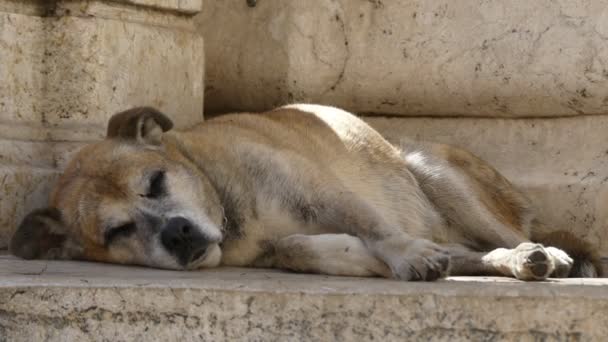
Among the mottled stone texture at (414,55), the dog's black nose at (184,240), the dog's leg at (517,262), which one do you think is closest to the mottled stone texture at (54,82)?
the mottled stone texture at (414,55)

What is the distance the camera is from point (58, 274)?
154 inches

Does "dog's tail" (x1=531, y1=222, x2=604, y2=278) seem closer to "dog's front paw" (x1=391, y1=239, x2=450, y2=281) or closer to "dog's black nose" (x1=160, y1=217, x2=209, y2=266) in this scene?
"dog's front paw" (x1=391, y1=239, x2=450, y2=281)

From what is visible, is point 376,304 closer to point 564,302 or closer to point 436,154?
point 564,302

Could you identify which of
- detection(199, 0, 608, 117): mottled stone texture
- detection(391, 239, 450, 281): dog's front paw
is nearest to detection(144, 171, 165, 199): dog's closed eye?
detection(391, 239, 450, 281): dog's front paw

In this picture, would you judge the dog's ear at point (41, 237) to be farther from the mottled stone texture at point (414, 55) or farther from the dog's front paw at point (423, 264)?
the mottled stone texture at point (414, 55)

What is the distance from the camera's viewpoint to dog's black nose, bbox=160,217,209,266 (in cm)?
422

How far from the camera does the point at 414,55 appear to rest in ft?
18.7

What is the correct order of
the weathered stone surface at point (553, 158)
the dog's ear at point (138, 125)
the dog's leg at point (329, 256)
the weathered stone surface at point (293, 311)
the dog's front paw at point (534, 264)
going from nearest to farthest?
1. the weathered stone surface at point (293, 311)
2. the dog's front paw at point (534, 264)
3. the dog's leg at point (329, 256)
4. the dog's ear at point (138, 125)
5. the weathered stone surface at point (553, 158)

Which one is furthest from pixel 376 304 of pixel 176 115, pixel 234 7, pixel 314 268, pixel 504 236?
pixel 234 7

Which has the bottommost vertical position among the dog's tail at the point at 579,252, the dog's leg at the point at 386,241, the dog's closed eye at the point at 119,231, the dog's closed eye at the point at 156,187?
the dog's tail at the point at 579,252

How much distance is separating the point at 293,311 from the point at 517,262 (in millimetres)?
1097

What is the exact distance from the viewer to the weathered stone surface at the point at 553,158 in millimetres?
5375

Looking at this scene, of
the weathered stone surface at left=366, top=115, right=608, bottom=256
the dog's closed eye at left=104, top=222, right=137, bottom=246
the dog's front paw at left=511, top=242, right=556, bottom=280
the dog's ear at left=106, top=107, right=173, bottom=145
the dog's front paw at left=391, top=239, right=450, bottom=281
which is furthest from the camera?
the weathered stone surface at left=366, top=115, right=608, bottom=256

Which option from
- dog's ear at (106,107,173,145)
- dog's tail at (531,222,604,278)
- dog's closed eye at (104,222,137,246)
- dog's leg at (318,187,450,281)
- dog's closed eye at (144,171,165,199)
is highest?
dog's ear at (106,107,173,145)
